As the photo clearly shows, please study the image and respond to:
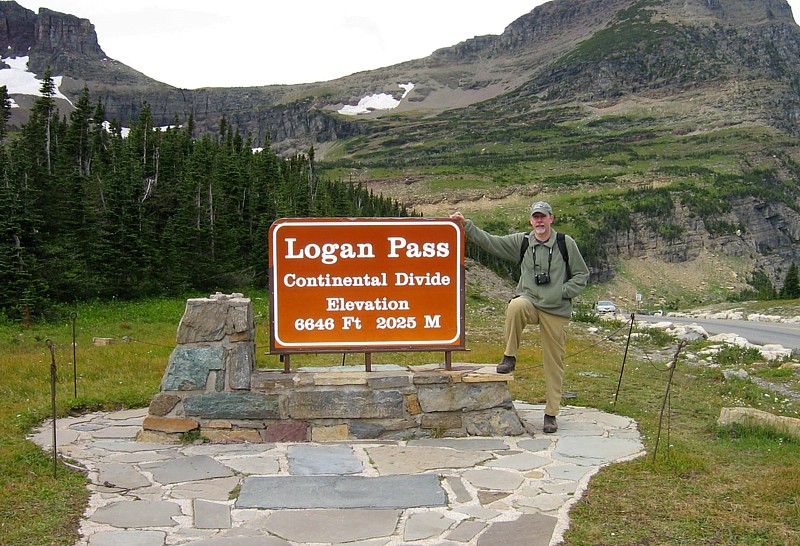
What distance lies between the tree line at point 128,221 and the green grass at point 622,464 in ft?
21.8

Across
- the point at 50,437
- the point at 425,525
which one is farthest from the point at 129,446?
the point at 425,525

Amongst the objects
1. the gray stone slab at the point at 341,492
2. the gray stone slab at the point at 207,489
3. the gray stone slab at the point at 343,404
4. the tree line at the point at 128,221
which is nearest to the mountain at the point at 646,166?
the tree line at the point at 128,221

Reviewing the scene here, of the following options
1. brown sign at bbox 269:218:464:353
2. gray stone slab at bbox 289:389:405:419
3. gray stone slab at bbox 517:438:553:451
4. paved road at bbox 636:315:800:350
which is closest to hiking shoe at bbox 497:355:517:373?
brown sign at bbox 269:218:464:353

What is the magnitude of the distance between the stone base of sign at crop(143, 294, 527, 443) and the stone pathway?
0.77 ft

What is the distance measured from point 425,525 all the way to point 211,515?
1588mm

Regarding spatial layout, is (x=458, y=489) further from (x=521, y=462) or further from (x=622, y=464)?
(x=622, y=464)

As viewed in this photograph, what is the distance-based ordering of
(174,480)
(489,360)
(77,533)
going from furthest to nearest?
(489,360)
(174,480)
(77,533)

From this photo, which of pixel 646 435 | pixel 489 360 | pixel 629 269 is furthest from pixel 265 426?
pixel 629 269

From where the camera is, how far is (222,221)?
3156 cm

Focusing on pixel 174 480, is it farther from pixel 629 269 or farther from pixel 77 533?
pixel 629 269

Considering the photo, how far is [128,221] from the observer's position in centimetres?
2775

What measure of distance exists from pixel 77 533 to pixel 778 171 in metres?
145

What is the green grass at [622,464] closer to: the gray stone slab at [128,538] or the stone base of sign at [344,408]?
the gray stone slab at [128,538]

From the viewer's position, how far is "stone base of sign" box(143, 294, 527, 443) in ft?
23.7
